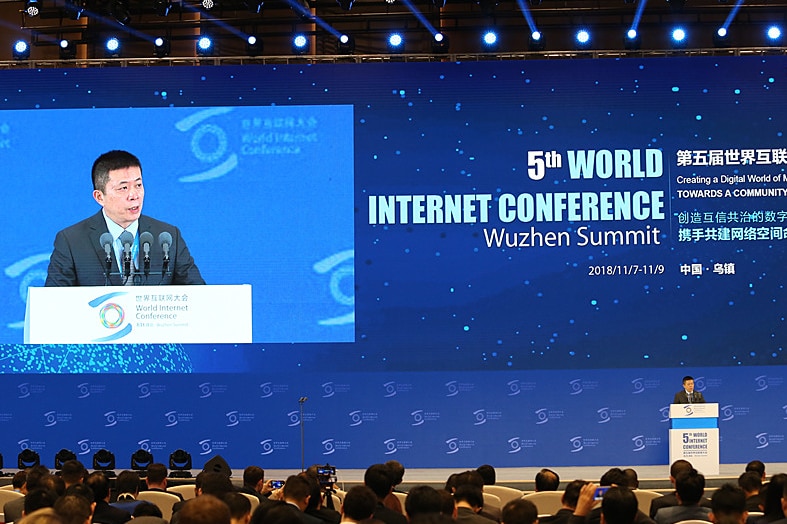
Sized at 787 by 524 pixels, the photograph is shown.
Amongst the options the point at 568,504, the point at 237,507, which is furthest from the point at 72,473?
the point at 568,504

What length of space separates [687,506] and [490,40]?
711cm

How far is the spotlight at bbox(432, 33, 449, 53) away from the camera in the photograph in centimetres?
1122

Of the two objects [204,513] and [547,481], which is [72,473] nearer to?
[547,481]

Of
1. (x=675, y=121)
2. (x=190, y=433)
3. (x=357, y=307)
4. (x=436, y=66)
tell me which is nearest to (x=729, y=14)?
(x=675, y=121)

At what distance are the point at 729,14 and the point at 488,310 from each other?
4.51m

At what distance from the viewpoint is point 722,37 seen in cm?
1113

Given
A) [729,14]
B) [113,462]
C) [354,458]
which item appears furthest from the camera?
[729,14]

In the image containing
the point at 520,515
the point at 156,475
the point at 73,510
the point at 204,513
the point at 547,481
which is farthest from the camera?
the point at 156,475

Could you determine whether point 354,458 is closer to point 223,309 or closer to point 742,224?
point 223,309

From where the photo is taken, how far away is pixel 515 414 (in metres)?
11.1

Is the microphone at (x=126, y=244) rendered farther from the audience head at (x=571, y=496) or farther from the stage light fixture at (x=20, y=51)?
the audience head at (x=571, y=496)

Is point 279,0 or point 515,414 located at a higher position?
point 279,0

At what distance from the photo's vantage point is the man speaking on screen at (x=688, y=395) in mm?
10164

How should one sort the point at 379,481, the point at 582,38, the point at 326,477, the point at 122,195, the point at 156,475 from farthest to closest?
the point at 122,195
the point at 582,38
the point at 326,477
the point at 156,475
the point at 379,481
